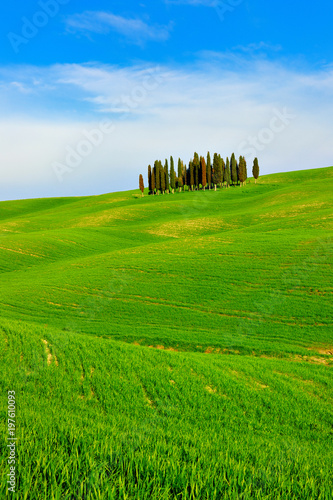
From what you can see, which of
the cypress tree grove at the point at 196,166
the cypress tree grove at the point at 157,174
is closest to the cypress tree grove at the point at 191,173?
the cypress tree grove at the point at 196,166

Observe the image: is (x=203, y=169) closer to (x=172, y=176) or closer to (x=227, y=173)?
(x=227, y=173)

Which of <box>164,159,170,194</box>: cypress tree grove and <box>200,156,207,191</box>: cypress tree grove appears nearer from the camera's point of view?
<box>200,156,207,191</box>: cypress tree grove

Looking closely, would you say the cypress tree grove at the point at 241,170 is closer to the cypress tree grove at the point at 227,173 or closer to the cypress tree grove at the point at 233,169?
the cypress tree grove at the point at 233,169

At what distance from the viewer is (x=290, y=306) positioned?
24.1 m

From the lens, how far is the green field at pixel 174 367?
399 centimetres

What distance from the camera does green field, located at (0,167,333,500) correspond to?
3.99m

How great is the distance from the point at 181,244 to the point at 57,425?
39423mm

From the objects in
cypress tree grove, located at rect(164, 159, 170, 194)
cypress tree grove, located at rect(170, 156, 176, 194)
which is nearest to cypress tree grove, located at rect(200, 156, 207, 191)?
cypress tree grove, located at rect(170, 156, 176, 194)

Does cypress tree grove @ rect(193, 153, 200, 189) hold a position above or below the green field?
above

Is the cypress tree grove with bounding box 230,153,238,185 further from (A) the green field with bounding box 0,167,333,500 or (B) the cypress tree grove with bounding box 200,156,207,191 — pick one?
(A) the green field with bounding box 0,167,333,500

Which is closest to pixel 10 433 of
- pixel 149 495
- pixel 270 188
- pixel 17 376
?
pixel 149 495

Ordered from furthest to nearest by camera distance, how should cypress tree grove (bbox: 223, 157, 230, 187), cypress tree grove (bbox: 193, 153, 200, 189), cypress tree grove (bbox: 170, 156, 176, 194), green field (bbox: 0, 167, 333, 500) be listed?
1. cypress tree grove (bbox: 223, 157, 230, 187)
2. cypress tree grove (bbox: 193, 153, 200, 189)
3. cypress tree grove (bbox: 170, 156, 176, 194)
4. green field (bbox: 0, 167, 333, 500)

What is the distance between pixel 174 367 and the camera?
13.6 metres

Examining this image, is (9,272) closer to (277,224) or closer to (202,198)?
(277,224)
